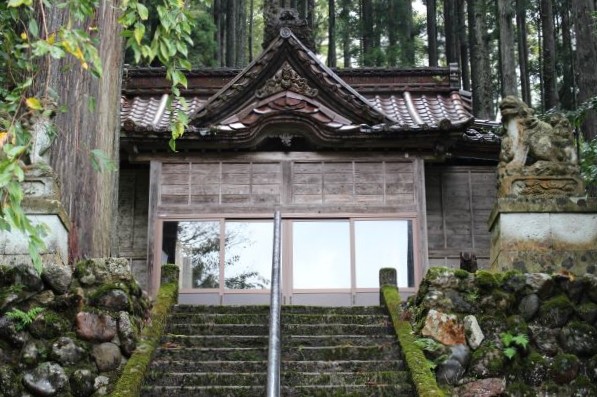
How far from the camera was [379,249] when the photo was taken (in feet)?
46.1

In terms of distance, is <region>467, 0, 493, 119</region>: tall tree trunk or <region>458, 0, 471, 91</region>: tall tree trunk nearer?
<region>467, 0, 493, 119</region>: tall tree trunk

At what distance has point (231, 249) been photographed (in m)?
14.0

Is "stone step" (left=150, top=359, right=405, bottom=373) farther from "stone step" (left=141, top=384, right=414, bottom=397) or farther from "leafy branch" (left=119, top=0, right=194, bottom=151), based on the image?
"leafy branch" (left=119, top=0, right=194, bottom=151)

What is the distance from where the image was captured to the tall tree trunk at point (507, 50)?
18.8 metres

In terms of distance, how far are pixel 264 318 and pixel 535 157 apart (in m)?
3.84

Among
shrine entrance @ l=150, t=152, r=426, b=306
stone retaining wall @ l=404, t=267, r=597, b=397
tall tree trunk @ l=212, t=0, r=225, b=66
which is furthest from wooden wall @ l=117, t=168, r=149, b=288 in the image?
tall tree trunk @ l=212, t=0, r=225, b=66

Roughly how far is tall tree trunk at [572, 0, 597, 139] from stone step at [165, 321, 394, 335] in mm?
9749

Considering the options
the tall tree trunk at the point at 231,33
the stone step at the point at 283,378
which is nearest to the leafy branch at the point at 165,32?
the stone step at the point at 283,378

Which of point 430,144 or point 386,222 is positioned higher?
point 430,144

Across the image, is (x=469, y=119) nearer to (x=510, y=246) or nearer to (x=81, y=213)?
(x=510, y=246)

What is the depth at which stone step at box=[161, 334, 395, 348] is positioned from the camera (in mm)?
9234

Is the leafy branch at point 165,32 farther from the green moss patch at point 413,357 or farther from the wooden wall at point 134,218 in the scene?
the wooden wall at point 134,218

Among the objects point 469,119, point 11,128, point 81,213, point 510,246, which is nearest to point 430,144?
point 469,119

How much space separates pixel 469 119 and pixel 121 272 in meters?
7.04
